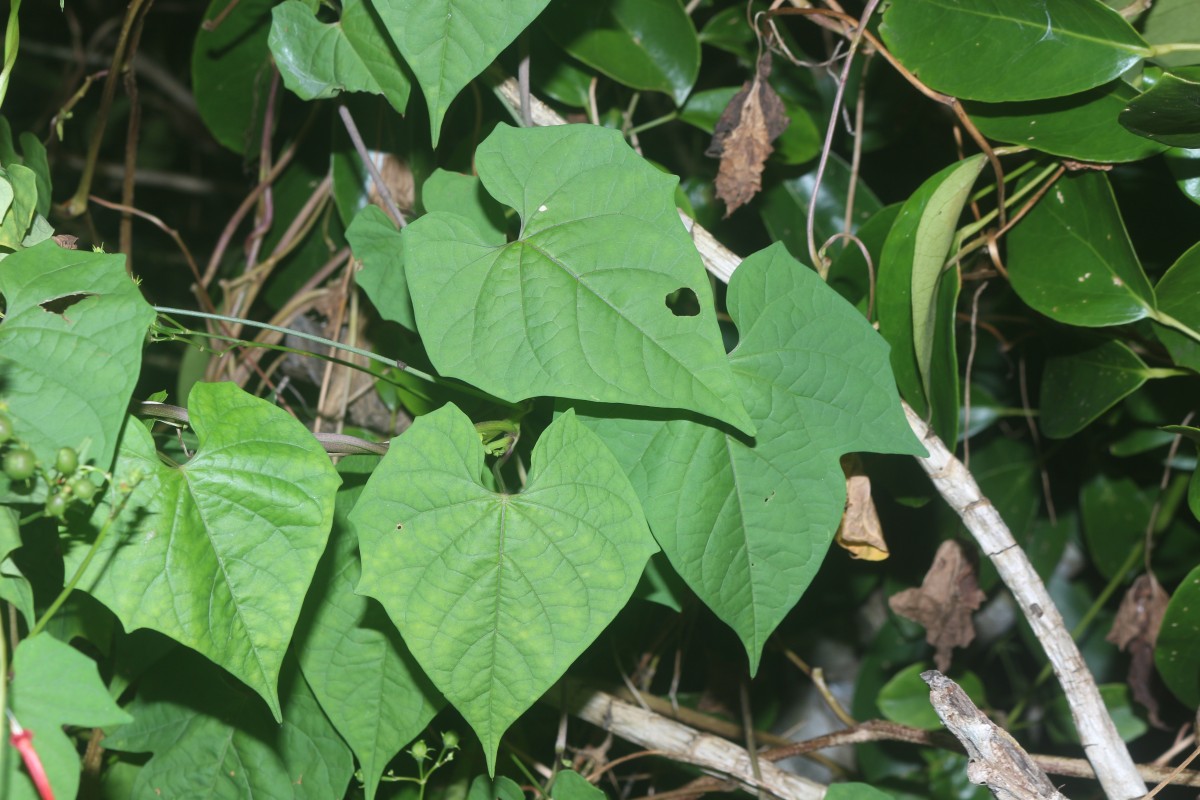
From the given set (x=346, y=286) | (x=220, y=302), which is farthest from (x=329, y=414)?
(x=220, y=302)

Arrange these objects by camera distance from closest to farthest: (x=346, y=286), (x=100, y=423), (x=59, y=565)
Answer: (x=100, y=423)
(x=59, y=565)
(x=346, y=286)

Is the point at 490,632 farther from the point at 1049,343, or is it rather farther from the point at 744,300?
the point at 1049,343

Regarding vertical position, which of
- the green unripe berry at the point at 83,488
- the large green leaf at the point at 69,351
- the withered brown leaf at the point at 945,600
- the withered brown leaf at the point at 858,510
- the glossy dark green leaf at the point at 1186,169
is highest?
the glossy dark green leaf at the point at 1186,169

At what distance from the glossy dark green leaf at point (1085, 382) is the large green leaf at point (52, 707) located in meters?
0.99

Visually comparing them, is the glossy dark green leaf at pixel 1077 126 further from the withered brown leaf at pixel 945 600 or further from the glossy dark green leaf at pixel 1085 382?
the withered brown leaf at pixel 945 600

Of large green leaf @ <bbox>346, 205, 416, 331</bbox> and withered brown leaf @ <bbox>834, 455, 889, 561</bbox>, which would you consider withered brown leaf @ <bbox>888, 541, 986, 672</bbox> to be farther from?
large green leaf @ <bbox>346, 205, 416, 331</bbox>

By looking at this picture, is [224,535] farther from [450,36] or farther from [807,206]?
[807,206]

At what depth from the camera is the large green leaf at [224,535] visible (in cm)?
65

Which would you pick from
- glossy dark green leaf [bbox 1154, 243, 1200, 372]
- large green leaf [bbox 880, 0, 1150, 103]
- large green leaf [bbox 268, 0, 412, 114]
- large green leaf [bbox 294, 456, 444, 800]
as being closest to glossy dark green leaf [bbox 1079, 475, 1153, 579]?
glossy dark green leaf [bbox 1154, 243, 1200, 372]

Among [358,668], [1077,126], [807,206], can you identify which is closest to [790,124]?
[807,206]

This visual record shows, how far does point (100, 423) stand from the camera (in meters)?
0.63

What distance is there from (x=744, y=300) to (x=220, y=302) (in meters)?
0.98

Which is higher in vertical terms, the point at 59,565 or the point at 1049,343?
the point at 1049,343

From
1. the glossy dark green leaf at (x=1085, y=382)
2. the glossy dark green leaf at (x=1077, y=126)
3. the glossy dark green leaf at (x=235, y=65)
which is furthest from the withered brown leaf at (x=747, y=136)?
the glossy dark green leaf at (x=235, y=65)
